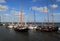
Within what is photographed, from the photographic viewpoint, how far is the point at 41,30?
292ft

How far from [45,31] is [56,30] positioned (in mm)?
8699

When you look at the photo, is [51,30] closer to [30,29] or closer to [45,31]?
[45,31]

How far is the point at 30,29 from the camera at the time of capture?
10844 cm

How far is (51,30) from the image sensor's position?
85.1 m

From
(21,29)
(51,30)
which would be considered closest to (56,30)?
(51,30)

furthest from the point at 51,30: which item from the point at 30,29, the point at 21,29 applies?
the point at 30,29

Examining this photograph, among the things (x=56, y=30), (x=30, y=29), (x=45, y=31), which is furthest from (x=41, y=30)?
(x=30, y=29)

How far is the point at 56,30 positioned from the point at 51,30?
6664mm

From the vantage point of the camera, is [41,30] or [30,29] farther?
[30,29]

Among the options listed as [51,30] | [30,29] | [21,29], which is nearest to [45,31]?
[51,30]

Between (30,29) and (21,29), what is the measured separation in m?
23.0

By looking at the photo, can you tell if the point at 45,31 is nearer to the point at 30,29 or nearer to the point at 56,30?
the point at 56,30

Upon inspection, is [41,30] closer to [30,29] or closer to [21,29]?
[21,29]

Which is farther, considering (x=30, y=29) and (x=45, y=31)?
(x=30, y=29)
